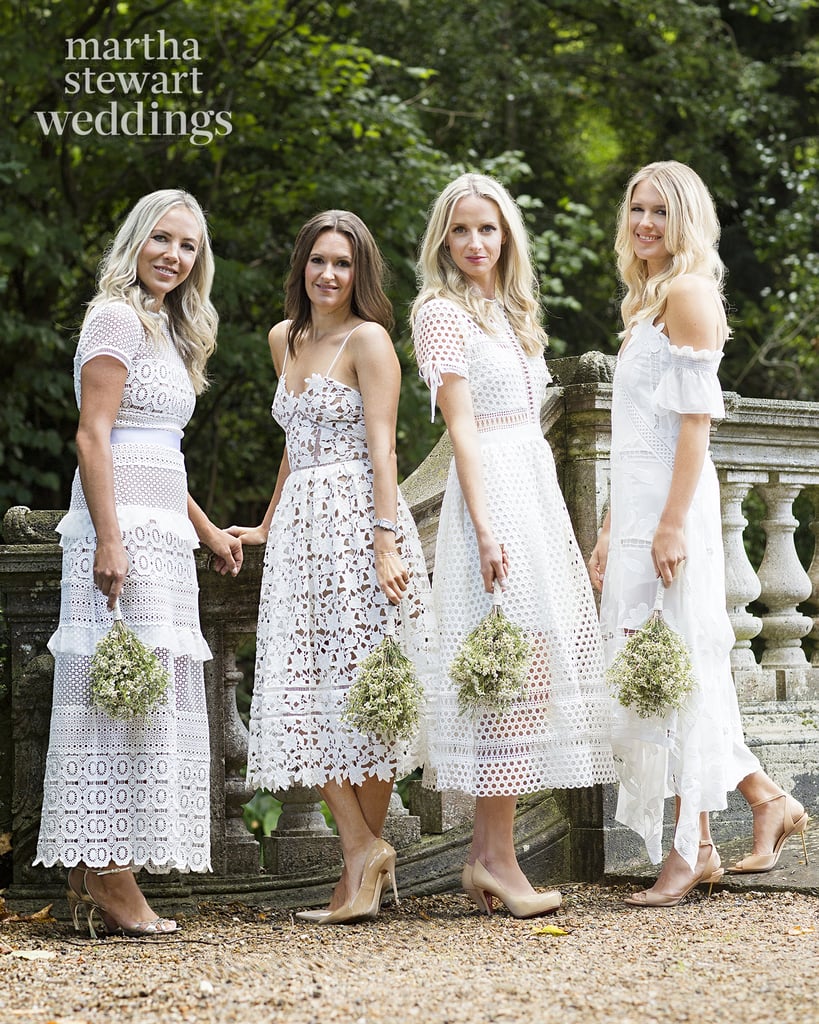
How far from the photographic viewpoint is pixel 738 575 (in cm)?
466

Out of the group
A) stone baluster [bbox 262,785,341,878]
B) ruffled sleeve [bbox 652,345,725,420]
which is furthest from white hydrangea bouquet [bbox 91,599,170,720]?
ruffled sleeve [bbox 652,345,725,420]

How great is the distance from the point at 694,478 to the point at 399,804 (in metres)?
1.47

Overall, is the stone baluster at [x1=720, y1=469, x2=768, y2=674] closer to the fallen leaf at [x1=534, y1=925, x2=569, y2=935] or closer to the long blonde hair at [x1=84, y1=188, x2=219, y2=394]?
the fallen leaf at [x1=534, y1=925, x2=569, y2=935]

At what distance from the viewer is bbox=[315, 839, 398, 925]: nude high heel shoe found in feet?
12.1

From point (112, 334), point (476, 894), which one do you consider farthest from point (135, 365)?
point (476, 894)

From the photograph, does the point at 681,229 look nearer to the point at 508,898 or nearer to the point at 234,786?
the point at 508,898

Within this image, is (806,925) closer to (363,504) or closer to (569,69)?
(363,504)

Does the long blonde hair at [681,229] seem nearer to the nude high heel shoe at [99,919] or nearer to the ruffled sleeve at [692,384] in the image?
the ruffled sleeve at [692,384]

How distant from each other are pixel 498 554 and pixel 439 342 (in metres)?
0.66

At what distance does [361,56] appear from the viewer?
9.70 m

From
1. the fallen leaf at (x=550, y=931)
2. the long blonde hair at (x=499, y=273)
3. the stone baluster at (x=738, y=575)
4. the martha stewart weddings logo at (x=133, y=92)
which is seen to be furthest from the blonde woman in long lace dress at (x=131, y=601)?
the martha stewart weddings logo at (x=133, y=92)

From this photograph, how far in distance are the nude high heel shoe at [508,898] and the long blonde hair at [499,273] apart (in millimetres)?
1593

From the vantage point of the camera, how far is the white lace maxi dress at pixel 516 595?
3715 millimetres

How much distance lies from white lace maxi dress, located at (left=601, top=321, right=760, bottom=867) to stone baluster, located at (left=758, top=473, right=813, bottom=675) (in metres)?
0.97
